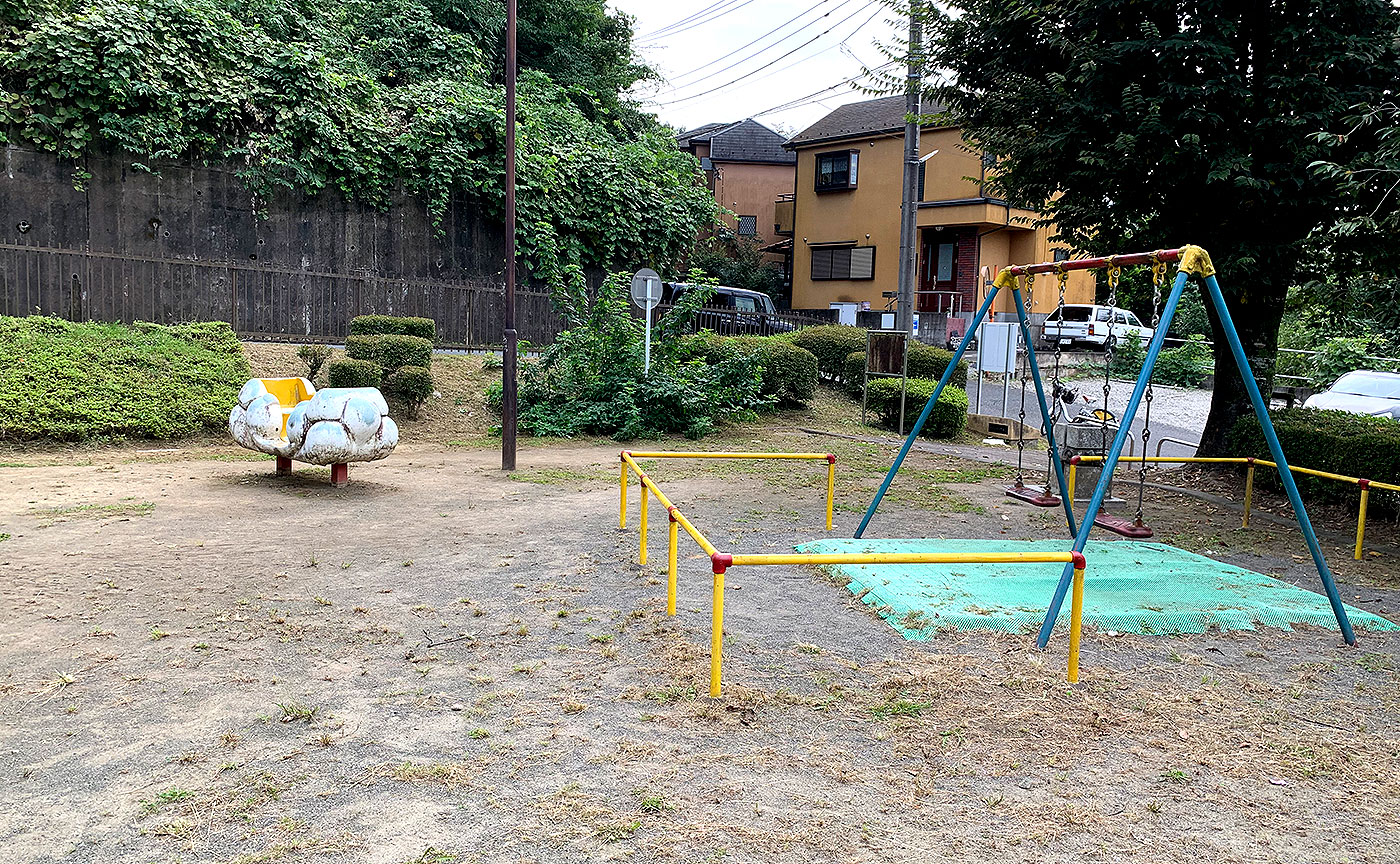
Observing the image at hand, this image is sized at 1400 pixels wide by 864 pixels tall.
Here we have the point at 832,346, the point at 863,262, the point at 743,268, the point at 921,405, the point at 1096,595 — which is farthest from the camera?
the point at 743,268

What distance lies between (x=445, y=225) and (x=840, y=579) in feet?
50.1

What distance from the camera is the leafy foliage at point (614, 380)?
15531 millimetres

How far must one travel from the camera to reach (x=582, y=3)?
28141 mm

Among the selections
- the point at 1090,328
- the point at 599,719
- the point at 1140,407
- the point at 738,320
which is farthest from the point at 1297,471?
the point at 1090,328

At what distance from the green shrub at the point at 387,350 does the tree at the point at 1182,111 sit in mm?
8840

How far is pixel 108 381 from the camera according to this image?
1249cm

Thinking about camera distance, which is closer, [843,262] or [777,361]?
[777,361]

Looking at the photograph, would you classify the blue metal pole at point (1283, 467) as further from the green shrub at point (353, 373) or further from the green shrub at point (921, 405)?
the green shrub at point (353, 373)

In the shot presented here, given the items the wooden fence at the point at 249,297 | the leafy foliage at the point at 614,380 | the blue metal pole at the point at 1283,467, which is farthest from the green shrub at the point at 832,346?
the blue metal pole at the point at 1283,467

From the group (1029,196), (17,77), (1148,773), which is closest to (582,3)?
(17,77)

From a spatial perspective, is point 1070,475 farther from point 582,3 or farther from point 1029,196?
point 582,3

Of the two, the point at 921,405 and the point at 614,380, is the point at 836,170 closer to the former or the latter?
the point at 921,405

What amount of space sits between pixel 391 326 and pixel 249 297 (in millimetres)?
2512

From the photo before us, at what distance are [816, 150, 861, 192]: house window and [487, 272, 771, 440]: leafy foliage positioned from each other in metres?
21.3
